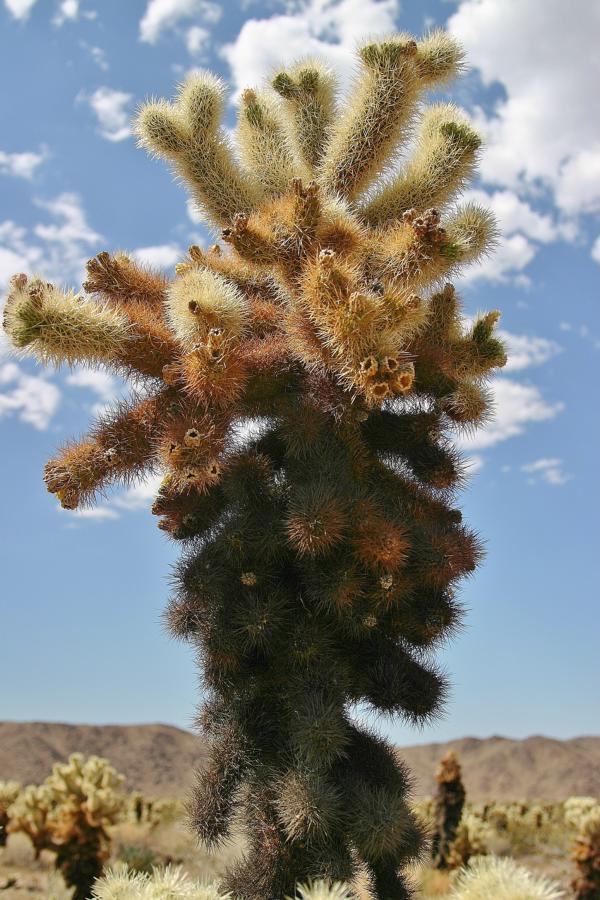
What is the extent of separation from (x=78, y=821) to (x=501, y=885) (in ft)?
28.8

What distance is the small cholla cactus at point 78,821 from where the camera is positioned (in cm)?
1022

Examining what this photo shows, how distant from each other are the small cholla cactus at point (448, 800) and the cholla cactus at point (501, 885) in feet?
40.8

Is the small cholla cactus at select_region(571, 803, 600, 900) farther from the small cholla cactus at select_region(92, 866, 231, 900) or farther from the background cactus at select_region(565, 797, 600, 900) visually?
the small cholla cactus at select_region(92, 866, 231, 900)

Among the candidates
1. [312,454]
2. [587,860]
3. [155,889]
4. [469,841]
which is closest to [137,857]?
[469,841]

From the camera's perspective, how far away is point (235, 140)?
730 cm

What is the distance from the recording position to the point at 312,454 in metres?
5.46

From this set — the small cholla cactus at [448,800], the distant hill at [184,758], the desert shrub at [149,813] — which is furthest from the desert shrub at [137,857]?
the distant hill at [184,758]

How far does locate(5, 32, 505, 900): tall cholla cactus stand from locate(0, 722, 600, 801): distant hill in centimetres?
4056

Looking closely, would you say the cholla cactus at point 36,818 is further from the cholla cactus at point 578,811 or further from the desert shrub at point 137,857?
the cholla cactus at point 578,811

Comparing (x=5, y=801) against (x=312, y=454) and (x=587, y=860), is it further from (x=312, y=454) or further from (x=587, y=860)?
(x=587, y=860)

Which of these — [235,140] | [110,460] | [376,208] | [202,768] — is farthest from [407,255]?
[202,768]

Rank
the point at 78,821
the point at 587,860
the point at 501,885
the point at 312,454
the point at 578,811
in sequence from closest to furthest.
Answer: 1. the point at 501,885
2. the point at 312,454
3. the point at 78,821
4. the point at 587,860
5. the point at 578,811

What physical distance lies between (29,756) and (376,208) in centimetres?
4488

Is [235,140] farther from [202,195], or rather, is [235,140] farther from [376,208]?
[376,208]
